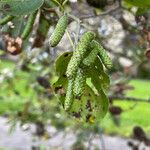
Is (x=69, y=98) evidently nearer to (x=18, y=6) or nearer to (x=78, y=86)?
(x=78, y=86)

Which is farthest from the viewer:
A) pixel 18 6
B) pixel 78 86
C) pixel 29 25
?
pixel 29 25

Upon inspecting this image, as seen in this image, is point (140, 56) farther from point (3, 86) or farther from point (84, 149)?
point (3, 86)

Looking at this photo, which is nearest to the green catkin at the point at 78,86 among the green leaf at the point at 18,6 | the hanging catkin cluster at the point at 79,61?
the hanging catkin cluster at the point at 79,61

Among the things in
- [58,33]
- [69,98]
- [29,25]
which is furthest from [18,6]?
[29,25]

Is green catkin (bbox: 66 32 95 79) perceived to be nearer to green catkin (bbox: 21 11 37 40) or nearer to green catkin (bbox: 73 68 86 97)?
green catkin (bbox: 73 68 86 97)

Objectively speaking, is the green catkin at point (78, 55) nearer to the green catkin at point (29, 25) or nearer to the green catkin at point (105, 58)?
the green catkin at point (105, 58)

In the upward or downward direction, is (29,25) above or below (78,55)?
below
